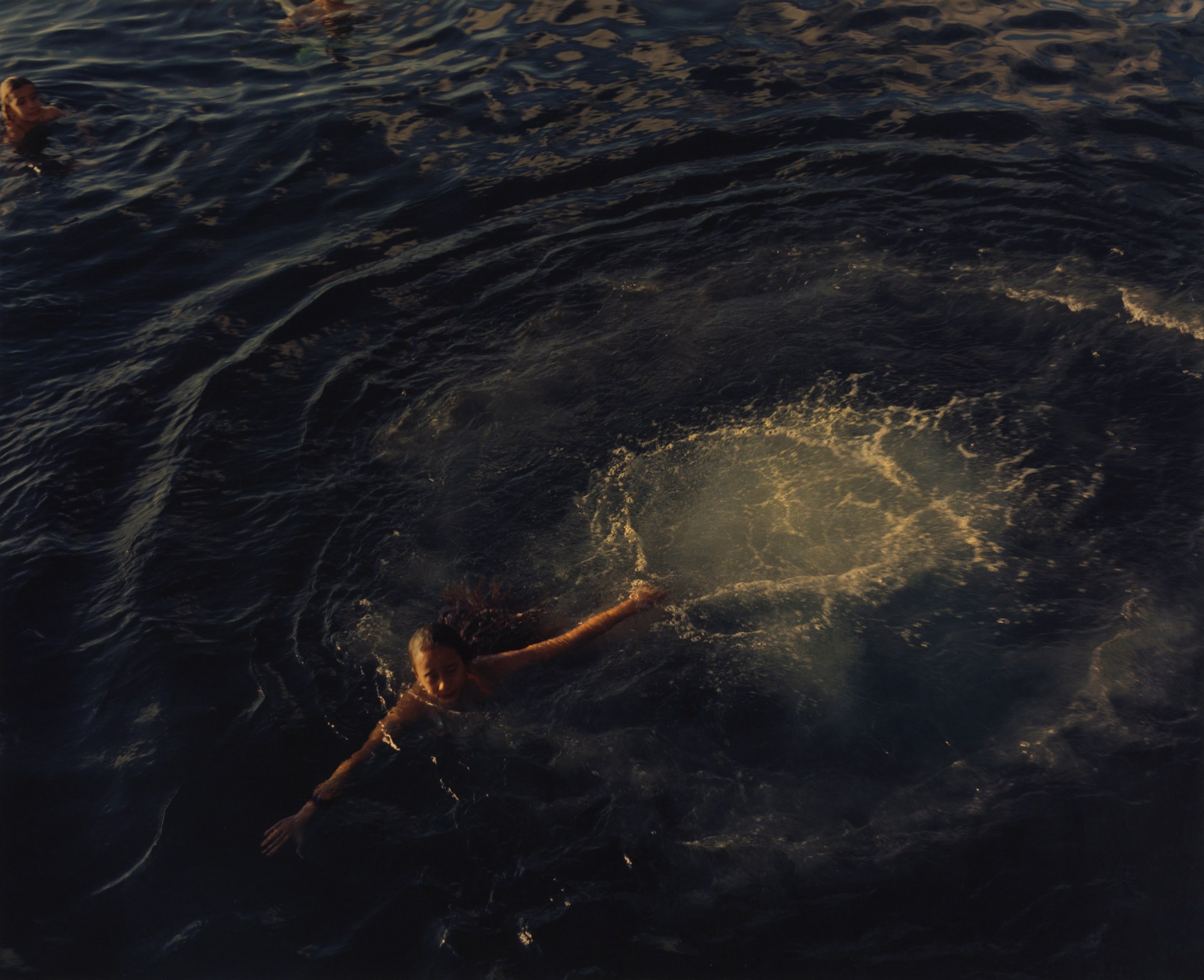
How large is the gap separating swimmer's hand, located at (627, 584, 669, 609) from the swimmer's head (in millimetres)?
10754

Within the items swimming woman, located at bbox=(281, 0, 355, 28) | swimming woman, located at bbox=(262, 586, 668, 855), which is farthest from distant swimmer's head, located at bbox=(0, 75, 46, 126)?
swimming woman, located at bbox=(262, 586, 668, 855)

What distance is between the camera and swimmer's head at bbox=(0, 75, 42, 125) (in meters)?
11.3

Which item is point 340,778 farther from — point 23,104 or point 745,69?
point 23,104

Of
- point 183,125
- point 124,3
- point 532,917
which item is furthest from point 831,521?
point 124,3

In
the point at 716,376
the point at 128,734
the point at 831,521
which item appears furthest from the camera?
the point at 716,376

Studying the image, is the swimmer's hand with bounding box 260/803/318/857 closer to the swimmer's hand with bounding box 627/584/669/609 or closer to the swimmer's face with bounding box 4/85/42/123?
the swimmer's hand with bounding box 627/584/669/609

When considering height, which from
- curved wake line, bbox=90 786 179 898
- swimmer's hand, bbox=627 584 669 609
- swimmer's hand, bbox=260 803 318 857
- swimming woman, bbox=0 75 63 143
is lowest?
curved wake line, bbox=90 786 179 898

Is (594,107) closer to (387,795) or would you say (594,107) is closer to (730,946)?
(387,795)

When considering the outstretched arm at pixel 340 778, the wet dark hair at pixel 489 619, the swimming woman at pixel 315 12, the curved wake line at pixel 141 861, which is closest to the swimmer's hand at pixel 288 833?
the outstretched arm at pixel 340 778

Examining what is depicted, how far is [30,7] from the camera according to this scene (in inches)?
623

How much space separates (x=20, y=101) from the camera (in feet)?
37.3

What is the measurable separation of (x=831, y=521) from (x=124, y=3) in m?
15.8

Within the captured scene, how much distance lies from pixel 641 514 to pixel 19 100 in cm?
1034

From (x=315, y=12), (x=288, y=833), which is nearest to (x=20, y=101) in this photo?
(x=315, y=12)
